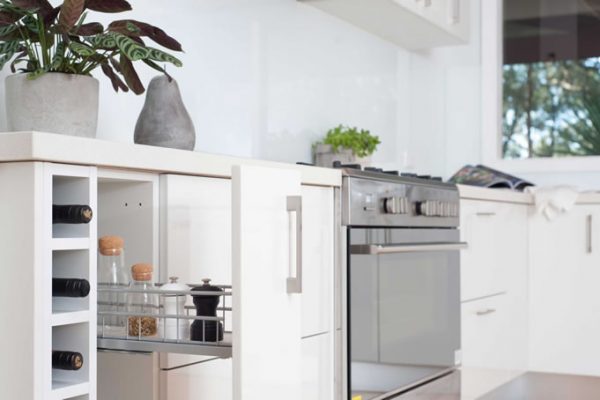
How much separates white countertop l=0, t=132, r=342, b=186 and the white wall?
0.51m

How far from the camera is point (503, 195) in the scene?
3527mm

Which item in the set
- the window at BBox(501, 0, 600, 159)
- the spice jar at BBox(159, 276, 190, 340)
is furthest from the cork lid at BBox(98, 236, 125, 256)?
the window at BBox(501, 0, 600, 159)

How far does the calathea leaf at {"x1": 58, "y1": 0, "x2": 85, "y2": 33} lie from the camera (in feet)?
5.06

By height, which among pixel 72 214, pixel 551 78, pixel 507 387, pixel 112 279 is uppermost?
pixel 551 78

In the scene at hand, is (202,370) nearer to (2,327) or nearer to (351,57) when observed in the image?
(2,327)

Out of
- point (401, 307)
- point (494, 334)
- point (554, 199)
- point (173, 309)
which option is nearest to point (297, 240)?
point (173, 309)

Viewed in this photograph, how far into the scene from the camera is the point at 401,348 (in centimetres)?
261

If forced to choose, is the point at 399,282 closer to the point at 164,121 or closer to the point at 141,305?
the point at 164,121

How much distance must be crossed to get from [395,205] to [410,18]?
1.31 metres

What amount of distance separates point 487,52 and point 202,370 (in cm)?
323

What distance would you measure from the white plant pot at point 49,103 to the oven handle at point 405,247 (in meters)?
0.86

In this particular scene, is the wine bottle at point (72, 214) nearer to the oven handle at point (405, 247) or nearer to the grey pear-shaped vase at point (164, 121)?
the grey pear-shaped vase at point (164, 121)

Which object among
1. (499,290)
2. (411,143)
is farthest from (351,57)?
(499,290)

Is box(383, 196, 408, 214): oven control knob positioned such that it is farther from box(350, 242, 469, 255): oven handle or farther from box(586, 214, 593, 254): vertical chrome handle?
box(586, 214, 593, 254): vertical chrome handle
